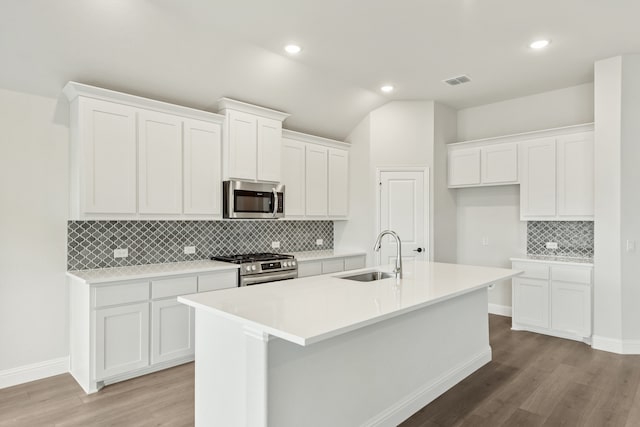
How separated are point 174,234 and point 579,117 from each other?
5073mm

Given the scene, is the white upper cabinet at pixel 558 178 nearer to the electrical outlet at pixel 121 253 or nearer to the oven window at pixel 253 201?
the oven window at pixel 253 201

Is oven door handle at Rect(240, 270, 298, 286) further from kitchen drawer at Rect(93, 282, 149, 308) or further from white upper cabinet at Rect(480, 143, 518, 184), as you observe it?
white upper cabinet at Rect(480, 143, 518, 184)

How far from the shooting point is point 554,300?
4.54 m

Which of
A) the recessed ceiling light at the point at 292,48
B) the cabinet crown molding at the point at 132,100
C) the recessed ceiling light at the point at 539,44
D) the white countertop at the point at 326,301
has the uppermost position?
the recessed ceiling light at the point at 292,48

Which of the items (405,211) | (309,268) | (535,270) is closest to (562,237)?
(535,270)

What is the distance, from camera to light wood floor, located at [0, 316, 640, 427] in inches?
107

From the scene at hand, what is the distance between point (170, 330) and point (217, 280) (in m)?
0.62

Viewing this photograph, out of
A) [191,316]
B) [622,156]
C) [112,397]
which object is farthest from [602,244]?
[112,397]

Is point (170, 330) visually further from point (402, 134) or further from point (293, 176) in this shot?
point (402, 134)

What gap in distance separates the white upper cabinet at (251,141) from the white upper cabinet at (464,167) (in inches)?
100.0

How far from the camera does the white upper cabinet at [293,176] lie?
504cm

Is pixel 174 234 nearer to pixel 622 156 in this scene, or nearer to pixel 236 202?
pixel 236 202

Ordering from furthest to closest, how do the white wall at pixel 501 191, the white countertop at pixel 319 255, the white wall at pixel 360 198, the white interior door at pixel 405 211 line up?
the white wall at pixel 360 198 < the white interior door at pixel 405 211 < the white wall at pixel 501 191 < the white countertop at pixel 319 255

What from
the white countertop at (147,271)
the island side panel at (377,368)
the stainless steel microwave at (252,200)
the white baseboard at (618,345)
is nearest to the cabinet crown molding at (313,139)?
the stainless steel microwave at (252,200)
